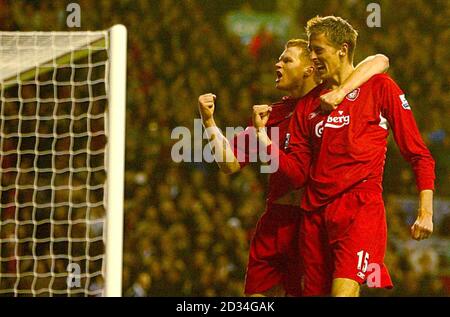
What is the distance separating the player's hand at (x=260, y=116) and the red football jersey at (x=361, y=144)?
0.13 metres

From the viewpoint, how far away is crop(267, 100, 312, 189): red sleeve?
3344 mm

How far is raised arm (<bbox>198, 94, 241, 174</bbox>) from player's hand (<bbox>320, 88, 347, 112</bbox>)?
449 mm

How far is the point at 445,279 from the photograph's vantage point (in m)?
6.44

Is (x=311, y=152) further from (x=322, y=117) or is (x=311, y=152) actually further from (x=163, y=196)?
(x=163, y=196)

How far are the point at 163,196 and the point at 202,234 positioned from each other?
473 mm

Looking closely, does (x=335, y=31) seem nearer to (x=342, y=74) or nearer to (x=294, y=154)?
(x=342, y=74)

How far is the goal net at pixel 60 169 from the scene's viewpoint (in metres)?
3.29

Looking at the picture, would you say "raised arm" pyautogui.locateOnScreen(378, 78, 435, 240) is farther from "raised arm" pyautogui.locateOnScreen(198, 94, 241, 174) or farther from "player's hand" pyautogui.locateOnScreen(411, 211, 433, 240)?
"raised arm" pyautogui.locateOnScreen(198, 94, 241, 174)

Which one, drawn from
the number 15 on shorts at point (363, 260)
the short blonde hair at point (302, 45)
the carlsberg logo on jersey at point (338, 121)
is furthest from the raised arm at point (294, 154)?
the number 15 on shorts at point (363, 260)

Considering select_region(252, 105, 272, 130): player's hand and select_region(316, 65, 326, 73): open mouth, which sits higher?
select_region(316, 65, 326, 73): open mouth

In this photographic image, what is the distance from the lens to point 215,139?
3406mm

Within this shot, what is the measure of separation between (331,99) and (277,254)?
0.71 m

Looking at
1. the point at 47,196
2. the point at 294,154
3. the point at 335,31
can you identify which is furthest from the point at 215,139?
the point at 47,196

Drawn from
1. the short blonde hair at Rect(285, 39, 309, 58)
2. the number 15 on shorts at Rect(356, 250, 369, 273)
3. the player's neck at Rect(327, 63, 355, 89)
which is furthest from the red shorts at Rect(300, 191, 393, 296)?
the short blonde hair at Rect(285, 39, 309, 58)
